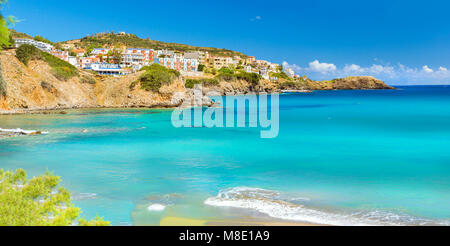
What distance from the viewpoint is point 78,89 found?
52.1 m

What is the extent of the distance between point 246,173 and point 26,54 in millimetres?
45162

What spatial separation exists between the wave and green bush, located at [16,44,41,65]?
4675 centimetres

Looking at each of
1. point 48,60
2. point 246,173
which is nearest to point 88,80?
A: point 48,60

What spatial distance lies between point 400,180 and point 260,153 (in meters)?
7.66

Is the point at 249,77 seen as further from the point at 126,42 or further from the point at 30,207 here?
the point at 30,207

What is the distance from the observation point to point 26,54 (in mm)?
48969

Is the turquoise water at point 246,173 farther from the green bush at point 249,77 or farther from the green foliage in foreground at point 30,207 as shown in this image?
the green bush at point 249,77

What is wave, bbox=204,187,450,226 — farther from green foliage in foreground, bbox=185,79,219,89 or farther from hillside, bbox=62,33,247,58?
hillside, bbox=62,33,247,58

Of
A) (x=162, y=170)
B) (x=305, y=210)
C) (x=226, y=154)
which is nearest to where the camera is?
(x=305, y=210)

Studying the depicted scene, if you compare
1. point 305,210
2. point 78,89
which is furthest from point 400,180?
point 78,89

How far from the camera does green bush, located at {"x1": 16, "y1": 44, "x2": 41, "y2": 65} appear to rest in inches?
1903

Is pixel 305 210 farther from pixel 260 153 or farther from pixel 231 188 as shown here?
pixel 260 153

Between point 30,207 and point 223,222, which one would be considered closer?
point 30,207

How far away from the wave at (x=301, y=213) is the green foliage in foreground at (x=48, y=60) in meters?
46.1
